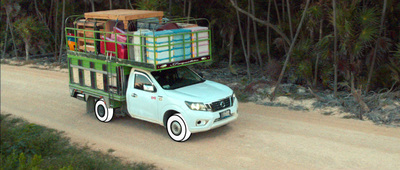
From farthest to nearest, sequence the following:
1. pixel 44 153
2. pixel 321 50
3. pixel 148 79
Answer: pixel 321 50, pixel 148 79, pixel 44 153

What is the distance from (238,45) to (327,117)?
8.76m

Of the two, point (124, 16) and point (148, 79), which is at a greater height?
point (124, 16)

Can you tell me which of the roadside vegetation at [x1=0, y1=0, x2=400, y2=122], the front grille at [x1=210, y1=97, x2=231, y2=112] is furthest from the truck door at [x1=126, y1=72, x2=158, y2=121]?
the roadside vegetation at [x1=0, y1=0, x2=400, y2=122]

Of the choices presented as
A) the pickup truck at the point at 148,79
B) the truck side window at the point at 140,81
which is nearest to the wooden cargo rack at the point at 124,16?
the pickup truck at the point at 148,79

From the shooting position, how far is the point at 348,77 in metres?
13.5

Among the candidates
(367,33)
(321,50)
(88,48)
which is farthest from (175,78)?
(367,33)

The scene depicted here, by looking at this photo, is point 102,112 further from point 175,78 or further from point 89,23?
point 175,78

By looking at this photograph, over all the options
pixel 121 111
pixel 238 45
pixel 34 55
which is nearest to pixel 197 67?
pixel 238 45

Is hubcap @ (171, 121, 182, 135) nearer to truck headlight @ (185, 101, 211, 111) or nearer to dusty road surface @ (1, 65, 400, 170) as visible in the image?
dusty road surface @ (1, 65, 400, 170)

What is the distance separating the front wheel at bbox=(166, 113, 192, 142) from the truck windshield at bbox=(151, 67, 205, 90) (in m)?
0.76

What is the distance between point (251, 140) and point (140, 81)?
2.84 metres

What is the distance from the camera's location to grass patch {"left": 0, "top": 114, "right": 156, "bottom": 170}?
8315mm

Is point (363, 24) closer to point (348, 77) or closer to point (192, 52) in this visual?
point (348, 77)

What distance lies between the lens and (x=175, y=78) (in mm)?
10781
